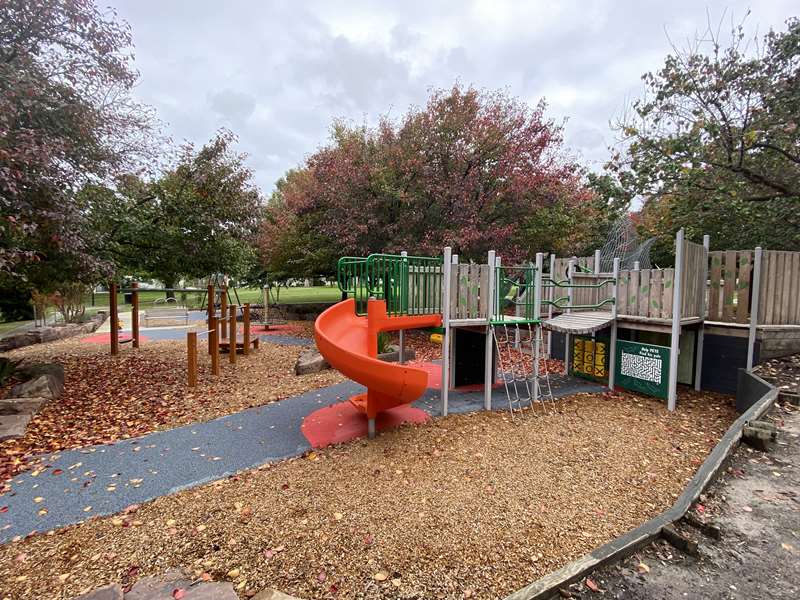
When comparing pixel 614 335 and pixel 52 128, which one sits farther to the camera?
pixel 614 335

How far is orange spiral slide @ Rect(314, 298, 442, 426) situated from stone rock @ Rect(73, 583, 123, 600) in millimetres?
2414

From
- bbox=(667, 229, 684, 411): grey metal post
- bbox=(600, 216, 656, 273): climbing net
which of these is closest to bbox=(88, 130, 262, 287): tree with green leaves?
bbox=(667, 229, 684, 411): grey metal post

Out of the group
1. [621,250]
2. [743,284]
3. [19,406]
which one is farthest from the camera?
[621,250]

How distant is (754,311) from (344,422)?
655cm

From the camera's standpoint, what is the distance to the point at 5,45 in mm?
5117

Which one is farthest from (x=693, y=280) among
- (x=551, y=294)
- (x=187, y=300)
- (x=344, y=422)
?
(x=187, y=300)

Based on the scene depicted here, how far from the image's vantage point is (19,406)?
5324mm

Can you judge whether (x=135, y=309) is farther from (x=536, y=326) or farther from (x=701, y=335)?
(x=701, y=335)

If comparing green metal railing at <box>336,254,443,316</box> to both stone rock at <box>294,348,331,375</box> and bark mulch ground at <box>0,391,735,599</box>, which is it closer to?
bark mulch ground at <box>0,391,735,599</box>

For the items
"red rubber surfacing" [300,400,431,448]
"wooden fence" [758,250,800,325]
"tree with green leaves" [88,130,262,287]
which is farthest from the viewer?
"tree with green leaves" [88,130,262,287]

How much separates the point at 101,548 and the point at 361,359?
2.44 metres

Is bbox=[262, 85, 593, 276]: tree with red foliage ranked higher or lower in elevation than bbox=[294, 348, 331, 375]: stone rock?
higher

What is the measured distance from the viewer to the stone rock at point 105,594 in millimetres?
2199

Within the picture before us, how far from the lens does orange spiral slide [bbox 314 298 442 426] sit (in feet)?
13.7
